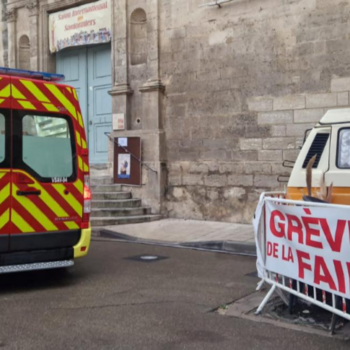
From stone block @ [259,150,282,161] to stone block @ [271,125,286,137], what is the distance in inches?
13.8

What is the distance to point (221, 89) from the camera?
1087 cm

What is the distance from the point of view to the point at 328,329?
441cm

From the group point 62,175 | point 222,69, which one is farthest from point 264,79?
point 62,175

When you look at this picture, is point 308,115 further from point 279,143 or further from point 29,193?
point 29,193

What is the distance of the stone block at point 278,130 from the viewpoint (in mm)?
10055

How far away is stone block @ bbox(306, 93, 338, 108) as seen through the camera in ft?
30.9

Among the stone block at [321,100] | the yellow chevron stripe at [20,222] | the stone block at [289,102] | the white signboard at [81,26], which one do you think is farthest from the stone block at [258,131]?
the yellow chevron stripe at [20,222]

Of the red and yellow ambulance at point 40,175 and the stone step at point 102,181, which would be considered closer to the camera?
the red and yellow ambulance at point 40,175

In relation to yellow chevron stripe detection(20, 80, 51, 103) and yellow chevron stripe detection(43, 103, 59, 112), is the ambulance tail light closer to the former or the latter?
yellow chevron stripe detection(43, 103, 59, 112)

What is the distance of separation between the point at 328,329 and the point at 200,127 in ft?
24.0

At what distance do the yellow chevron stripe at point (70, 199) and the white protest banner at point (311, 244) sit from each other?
7.91 ft

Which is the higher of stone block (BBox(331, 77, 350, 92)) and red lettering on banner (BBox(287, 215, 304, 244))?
stone block (BBox(331, 77, 350, 92))

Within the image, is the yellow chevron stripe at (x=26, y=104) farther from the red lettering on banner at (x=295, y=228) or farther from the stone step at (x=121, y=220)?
the stone step at (x=121, y=220)

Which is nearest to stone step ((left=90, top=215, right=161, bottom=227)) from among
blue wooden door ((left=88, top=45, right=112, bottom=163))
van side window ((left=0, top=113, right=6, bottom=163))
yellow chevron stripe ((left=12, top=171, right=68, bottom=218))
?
blue wooden door ((left=88, top=45, right=112, bottom=163))
